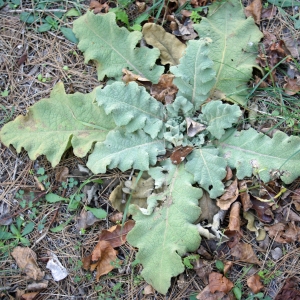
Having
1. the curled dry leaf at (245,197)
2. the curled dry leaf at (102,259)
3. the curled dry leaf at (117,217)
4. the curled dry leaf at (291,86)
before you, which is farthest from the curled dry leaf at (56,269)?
the curled dry leaf at (291,86)

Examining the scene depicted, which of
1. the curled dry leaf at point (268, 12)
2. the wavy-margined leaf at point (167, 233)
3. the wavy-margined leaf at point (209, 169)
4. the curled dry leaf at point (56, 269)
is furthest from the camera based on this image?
the curled dry leaf at point (268, 12)

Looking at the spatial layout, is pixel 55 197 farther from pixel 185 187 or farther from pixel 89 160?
pixel 185 187

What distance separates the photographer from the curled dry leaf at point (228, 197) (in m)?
2.28

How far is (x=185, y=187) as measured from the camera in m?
2.29

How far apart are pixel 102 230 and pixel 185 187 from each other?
58 centimetres

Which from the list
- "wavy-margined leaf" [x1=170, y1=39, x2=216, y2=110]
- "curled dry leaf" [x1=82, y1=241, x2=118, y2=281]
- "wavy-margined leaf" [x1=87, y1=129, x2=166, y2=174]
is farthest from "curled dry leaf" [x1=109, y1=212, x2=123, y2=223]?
"wavy-margined leaf" [x1=170, y1=39, x2=216, y2=110]

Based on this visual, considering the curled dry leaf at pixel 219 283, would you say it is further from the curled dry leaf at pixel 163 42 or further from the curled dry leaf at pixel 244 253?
the curled dry leaf at pixel 163 42

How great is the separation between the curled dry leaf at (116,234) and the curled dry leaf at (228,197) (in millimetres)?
548

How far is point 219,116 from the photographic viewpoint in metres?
2.32

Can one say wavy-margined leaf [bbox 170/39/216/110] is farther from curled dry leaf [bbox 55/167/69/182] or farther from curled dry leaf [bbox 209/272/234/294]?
curled dry leaf [bbox 209/272/234/294]

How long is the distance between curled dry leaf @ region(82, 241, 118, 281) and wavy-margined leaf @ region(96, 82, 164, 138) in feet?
2.38

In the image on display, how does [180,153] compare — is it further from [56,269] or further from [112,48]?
[56,269]

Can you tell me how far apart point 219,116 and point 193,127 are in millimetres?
171

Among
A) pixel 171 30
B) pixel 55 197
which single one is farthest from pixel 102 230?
pixel 171 30
